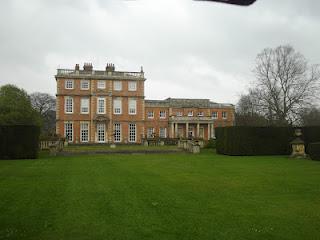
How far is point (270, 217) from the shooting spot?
281 inches

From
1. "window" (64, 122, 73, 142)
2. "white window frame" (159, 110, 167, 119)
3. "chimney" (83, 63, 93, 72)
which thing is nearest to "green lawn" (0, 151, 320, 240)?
"window" (64, 122, 73, 142)

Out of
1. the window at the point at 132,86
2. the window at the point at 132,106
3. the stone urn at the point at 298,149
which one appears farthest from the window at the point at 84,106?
the stone urn at the point at 298,149

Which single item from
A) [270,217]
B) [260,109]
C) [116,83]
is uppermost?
[116,83]

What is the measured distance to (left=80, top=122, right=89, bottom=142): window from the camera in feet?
153

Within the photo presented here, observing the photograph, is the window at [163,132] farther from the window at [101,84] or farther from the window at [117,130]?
the window at [101,84]

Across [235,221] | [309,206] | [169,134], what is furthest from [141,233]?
[169,134]

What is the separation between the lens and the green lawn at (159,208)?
6086 millimetres

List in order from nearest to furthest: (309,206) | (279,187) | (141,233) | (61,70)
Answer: (141,233), (309,206), (279,187), (61,70)

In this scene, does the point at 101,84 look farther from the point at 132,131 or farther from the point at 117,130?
the point at 132,131

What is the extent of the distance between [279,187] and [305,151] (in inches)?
676

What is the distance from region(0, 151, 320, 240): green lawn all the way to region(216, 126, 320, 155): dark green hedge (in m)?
13.6

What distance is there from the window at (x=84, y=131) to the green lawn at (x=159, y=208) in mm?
34476

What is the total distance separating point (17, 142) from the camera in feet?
74.0

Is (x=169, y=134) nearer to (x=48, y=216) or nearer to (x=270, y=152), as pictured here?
(x=270, y=152)
